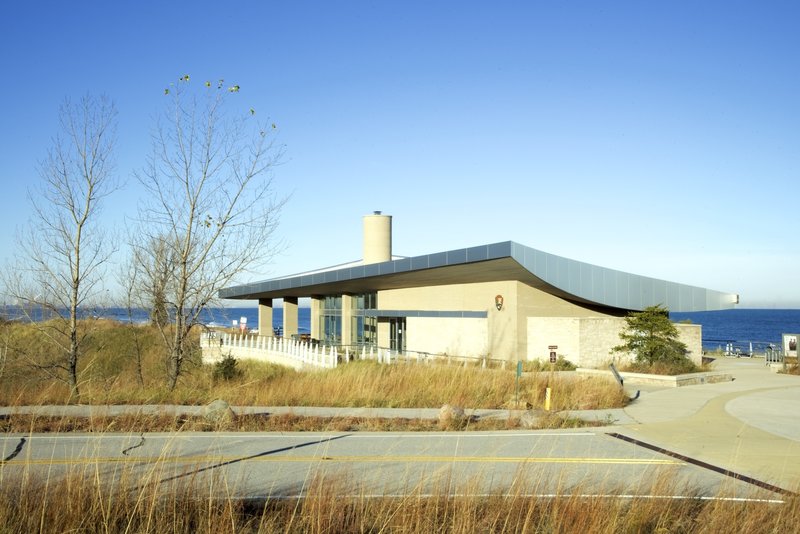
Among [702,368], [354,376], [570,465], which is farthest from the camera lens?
[702,368]

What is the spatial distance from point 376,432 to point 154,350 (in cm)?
2809

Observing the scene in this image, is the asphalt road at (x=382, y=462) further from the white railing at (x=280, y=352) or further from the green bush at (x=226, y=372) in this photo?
the white railing at (x=280, y=352)

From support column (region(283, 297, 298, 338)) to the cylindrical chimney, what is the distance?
12.5m

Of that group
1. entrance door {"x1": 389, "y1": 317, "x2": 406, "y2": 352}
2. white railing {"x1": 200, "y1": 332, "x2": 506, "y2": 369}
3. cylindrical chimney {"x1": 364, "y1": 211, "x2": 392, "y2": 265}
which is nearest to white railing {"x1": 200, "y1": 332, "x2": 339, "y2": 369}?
white railing {"x1": 200, "y1": 332, "x2": 506, "y2": 369}

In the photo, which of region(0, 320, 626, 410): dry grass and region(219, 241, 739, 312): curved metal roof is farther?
region(219, 241, 739, 312): curved metal roof

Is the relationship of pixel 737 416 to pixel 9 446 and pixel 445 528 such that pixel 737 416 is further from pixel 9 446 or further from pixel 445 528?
pixel 9 446

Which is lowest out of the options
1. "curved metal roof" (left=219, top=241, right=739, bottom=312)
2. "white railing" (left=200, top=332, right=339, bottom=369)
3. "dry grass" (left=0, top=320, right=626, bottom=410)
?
"white railing" (left=200, top=332, right=339, bottom=369)

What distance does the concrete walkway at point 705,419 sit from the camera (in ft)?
33.7

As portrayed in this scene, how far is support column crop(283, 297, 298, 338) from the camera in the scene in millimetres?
51031

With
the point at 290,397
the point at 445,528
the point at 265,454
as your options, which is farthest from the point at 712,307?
the point at 445,528

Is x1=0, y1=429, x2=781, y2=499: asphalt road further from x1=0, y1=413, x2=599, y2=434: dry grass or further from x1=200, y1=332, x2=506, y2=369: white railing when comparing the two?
x1=200, y1=332, x2=506, y2=369: white railing

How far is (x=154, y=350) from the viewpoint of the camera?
3662cm

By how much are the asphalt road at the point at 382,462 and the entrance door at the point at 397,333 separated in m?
26.0

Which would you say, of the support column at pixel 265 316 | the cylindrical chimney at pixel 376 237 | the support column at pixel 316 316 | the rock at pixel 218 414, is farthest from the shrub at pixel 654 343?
the support column at pixel 265 316
